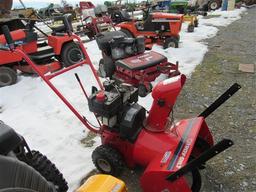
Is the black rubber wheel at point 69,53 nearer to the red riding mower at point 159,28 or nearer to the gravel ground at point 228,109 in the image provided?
the red riding mower at point 159,28

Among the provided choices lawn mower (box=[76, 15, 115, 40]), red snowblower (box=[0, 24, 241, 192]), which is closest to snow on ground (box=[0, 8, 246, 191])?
red snowblower (box=[0, 24, 241, 192])

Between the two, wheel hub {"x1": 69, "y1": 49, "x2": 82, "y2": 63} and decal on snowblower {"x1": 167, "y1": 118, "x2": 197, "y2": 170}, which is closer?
decal on snowblower {"x1": 167, "y1": 118, "x2": 197, "y2": 170}

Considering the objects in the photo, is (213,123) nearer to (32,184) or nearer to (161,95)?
(161,95)

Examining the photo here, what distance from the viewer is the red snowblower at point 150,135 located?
2.20 m

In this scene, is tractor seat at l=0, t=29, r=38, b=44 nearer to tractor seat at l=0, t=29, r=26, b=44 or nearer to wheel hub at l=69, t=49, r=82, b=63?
tractor seat at l=0, t=29, r=26, b=44

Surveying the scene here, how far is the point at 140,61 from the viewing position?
4703mm

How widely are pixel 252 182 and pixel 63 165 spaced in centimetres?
183

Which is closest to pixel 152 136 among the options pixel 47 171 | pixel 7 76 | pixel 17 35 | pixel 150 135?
pixel 150 135

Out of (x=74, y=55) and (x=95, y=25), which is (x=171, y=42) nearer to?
(x=95, y=25)

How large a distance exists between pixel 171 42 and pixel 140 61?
276cm

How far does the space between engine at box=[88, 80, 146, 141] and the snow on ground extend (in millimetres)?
652

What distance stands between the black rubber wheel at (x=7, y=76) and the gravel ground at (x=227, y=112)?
3.17 metres

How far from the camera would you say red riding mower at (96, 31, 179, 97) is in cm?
458

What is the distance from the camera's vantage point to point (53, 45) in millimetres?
6012
